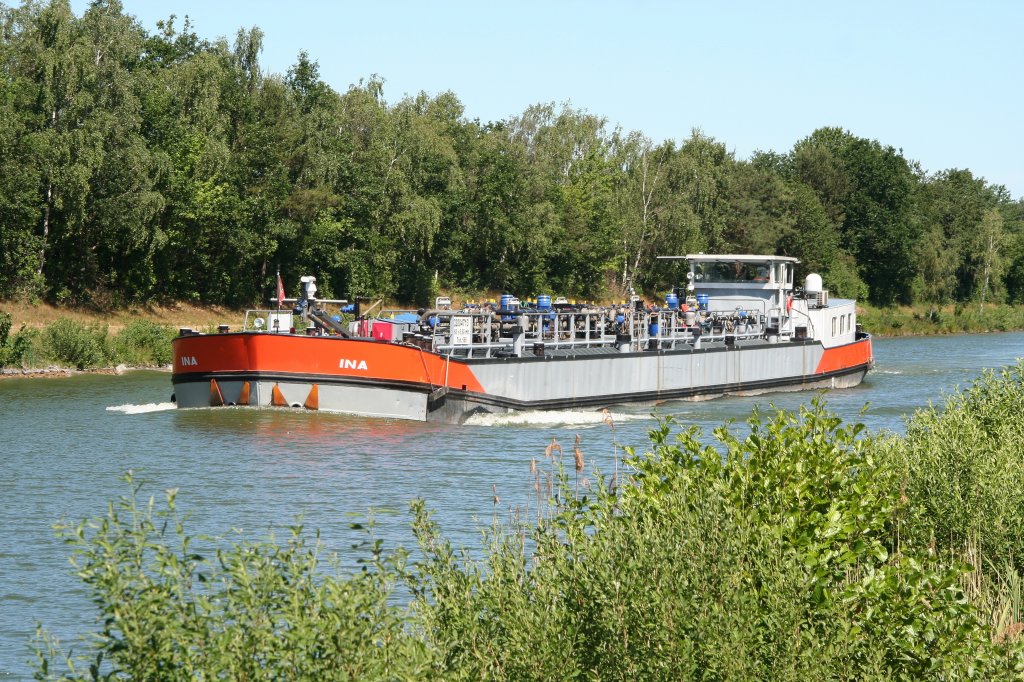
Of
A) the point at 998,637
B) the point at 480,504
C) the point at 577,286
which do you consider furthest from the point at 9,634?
the point at 577,286

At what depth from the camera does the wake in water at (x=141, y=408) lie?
30594mm

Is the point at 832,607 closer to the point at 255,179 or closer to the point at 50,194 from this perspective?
the point at 50,194

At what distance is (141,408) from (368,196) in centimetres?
3423

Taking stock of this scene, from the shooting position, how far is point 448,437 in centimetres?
2706

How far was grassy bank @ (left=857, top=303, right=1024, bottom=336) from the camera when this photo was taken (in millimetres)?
86750

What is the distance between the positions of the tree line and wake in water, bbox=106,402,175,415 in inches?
669

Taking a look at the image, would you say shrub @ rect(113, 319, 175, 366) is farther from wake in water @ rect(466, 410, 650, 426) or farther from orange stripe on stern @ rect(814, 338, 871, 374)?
orange stripe on stern @ rect(814, 338, 871, 374)

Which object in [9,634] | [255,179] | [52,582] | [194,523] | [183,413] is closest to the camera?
[9,634]

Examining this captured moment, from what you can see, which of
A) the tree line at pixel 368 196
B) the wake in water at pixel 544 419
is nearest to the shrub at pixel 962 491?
the wake in water at pixel 544 419

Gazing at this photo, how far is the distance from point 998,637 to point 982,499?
9.83ft

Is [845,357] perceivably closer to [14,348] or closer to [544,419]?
[544,419]

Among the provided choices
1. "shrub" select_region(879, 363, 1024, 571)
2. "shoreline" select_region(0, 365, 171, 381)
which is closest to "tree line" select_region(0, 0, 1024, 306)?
"shoreline" select_region(0, 365, 171, 381)

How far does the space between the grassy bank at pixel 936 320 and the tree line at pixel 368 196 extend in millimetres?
1945

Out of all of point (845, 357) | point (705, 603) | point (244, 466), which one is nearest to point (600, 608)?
point (705, 603)
